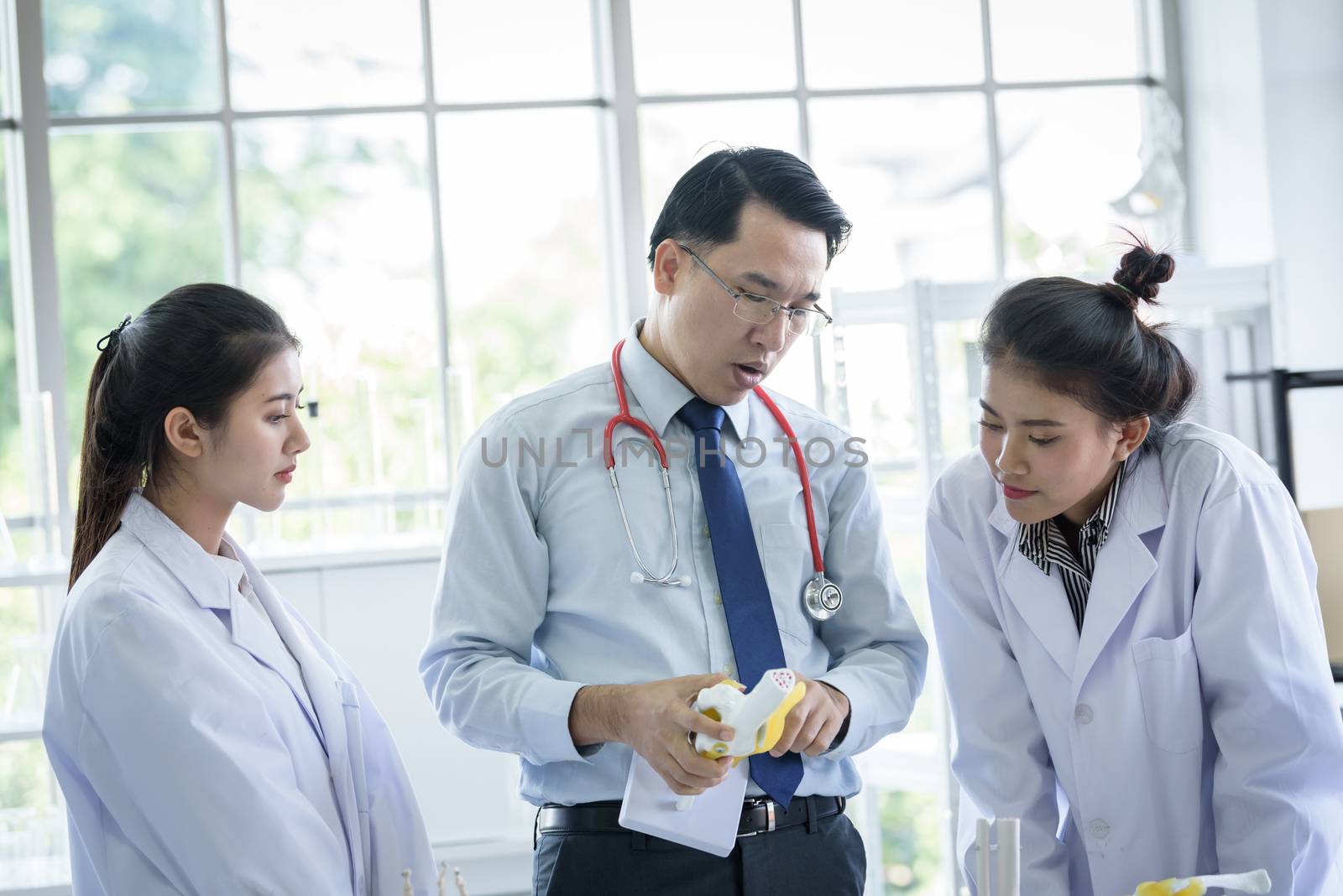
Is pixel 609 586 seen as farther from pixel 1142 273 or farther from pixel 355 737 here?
pixel 1142 273

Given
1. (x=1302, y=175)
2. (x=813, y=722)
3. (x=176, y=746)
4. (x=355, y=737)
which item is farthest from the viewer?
(x=1302, y=175)

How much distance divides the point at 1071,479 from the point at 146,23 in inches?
117

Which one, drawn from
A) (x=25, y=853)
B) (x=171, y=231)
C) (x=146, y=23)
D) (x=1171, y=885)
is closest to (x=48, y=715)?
(x=1171, y=885)

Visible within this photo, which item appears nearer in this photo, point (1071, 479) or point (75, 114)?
point (1071, 479)

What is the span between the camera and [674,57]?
3426mm

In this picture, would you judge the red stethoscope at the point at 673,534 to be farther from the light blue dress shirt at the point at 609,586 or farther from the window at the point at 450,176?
the window at the point at 450,176

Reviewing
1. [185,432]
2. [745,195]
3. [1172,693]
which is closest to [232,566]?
[185,432]

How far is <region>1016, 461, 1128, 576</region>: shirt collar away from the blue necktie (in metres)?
0.39

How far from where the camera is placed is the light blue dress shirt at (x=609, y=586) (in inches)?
59.4

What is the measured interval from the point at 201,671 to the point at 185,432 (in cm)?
34

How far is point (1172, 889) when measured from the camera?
3.50ft

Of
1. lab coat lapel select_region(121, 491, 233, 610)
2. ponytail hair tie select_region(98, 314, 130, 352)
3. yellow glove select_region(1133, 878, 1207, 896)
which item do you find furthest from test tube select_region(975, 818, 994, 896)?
ponytail hair tie select_region(98, 314, 130, 352)

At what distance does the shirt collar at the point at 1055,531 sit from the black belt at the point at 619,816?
1.57ft

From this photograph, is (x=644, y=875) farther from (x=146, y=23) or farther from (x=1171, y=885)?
(x=146, y=23)
